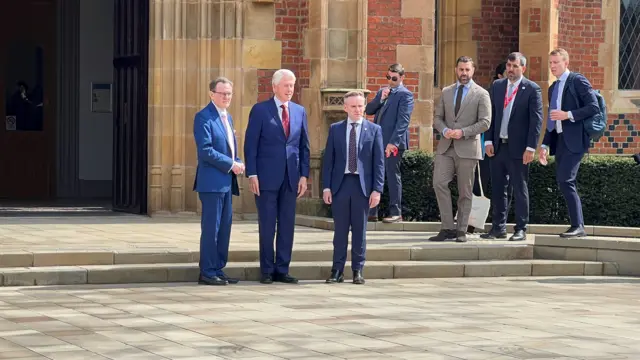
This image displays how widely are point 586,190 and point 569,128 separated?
259 centimetres

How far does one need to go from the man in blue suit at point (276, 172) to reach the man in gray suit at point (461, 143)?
2.23 meters

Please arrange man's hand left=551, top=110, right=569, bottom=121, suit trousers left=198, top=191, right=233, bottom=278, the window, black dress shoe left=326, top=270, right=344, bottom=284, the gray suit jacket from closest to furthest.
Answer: suit trousers left=198, top=191, right=233, bottom=278
black dress shoe left=326, top=270, right=344, bottom=284
man's hand left=551, top=110, right=569, bottom=121
the gray suit jacket
the window

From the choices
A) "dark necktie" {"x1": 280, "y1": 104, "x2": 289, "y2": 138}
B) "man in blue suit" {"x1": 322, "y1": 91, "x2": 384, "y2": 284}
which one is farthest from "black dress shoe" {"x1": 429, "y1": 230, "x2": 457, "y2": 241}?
"dark necktie" {"x1": 280, "y1": 104, "x2": 289, "y2": 138}

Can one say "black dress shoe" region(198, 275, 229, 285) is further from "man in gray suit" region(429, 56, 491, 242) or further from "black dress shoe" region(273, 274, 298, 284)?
"man in gray suit" region(429, 56, 491, 242)

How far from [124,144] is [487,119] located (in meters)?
5.98

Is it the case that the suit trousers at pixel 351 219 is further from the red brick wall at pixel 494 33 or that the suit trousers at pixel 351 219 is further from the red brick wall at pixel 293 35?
the red brick wall at pixel 494 33

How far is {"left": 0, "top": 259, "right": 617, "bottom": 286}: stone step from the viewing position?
39.7 ft

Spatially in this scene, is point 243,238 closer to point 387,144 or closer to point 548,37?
point 387,144

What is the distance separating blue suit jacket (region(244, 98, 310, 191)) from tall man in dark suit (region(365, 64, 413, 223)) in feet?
10.0

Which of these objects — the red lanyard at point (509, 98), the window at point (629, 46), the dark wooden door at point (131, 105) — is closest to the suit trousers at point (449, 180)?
the red lanyard at point (509, 98)

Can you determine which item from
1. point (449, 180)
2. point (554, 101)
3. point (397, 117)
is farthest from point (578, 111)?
point (397, 117)

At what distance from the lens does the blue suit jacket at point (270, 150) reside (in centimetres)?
1264

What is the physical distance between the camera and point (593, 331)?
9773 millimetres

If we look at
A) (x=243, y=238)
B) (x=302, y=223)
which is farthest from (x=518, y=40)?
(x=243, y=238)
